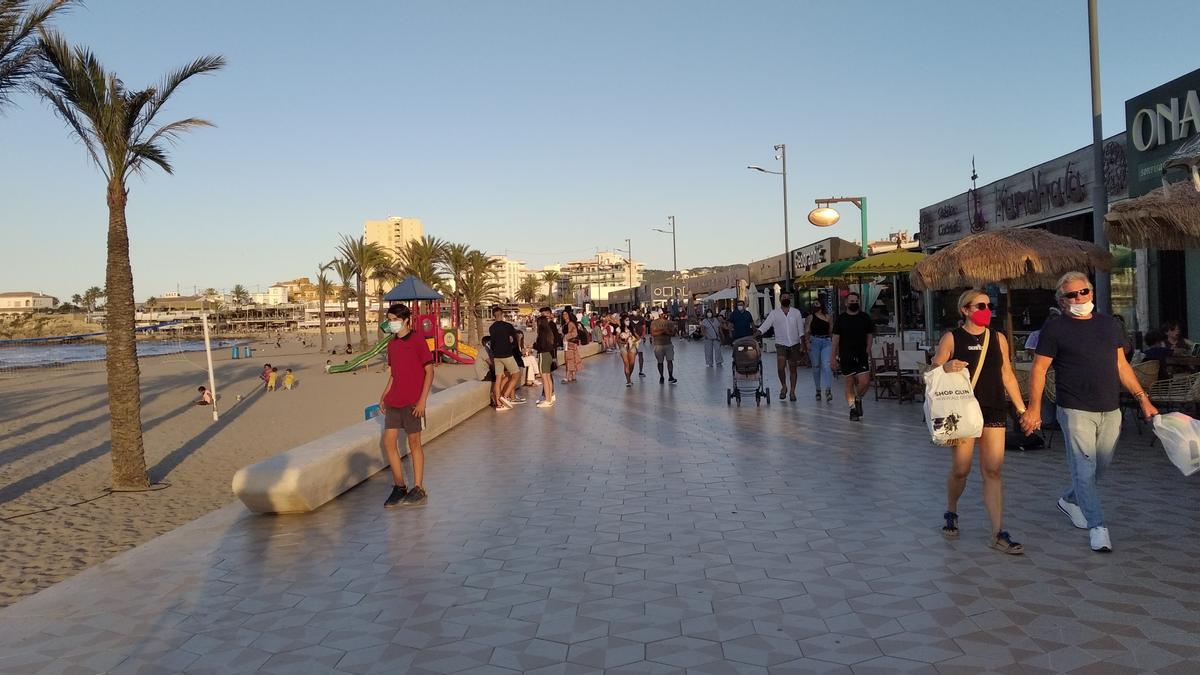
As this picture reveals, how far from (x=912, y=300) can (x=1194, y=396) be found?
1633cm

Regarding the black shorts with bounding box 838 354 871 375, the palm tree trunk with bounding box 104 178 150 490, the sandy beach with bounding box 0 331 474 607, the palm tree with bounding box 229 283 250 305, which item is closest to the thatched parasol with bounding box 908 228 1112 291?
the black shorts with bounding box 838 354 871 375

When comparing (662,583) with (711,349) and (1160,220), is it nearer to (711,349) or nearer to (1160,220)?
(1160,220)

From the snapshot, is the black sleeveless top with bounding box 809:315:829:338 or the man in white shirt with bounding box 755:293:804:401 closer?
the black sleeveless top with bounding box 809:315:829:338

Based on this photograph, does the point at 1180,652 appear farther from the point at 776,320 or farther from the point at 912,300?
the point at 912,300

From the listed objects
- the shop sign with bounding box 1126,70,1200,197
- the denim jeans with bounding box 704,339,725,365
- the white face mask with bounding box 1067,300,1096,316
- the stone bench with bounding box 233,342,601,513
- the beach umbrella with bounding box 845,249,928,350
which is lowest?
the stone bench with bounding box 233,342,601,513

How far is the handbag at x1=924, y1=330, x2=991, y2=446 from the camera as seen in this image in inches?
195

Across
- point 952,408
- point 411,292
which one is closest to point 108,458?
point 411,292

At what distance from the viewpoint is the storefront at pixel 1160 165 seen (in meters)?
11.5

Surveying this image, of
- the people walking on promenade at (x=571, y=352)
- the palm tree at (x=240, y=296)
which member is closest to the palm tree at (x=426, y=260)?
the people walking on promenade at (x=571, y=352)

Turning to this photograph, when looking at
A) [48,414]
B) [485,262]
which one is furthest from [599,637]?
[485,262]

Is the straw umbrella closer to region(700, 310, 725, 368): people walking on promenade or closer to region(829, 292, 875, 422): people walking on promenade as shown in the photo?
region(829, 292, 875, 422): people walking on promenade

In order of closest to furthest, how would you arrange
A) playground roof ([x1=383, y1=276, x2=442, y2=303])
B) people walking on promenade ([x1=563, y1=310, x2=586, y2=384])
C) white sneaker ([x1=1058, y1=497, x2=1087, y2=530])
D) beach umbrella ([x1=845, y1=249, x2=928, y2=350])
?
white sneaker ([x1=1058, y1=497, x2=1087, y2=530]) → beach umbrella ([x1=845, y1=249, x2=928, y2=350]) → people walking on promenade ([x1=563, y1=310, x2=586, y2=384]) → playground roof ([x1=383, y1=276, x2=442, y2=303])

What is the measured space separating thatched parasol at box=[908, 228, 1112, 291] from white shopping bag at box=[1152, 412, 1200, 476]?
4244 millimetres

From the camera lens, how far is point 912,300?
77.6ft
